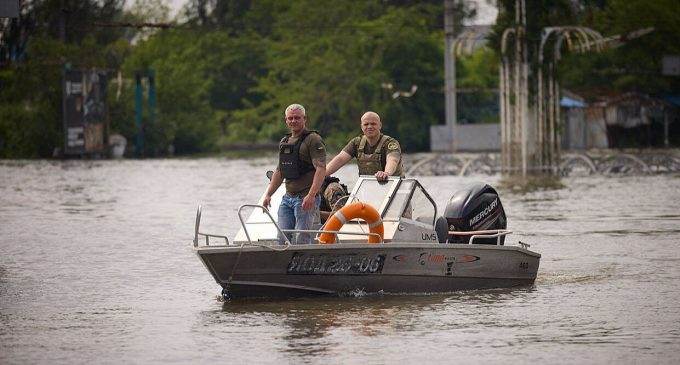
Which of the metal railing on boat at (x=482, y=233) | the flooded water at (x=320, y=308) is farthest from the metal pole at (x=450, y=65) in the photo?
the metal railing on boat at (x=482, y=233)

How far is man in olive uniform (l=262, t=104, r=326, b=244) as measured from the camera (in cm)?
1675

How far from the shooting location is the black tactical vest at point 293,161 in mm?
16859

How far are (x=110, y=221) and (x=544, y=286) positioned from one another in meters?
14.2

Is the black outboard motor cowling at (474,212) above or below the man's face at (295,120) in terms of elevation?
below

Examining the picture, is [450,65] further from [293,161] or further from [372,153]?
[293,161]

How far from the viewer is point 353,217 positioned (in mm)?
16438

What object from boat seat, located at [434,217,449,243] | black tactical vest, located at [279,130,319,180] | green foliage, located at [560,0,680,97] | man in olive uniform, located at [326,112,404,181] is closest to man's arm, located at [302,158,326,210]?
black tactical vest, located at [279,130,319,180]

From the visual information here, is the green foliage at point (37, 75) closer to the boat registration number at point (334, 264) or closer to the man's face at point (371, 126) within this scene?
the man's face at point (371, 126)

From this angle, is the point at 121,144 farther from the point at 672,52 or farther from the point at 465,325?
the point at 465,325

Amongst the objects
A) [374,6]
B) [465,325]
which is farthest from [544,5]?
[374,6]

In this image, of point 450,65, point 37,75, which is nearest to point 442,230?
point 450,65

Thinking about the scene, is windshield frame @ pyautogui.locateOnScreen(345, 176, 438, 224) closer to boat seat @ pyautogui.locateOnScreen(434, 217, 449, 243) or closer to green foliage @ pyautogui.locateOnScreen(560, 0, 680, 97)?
boat seat @ pyautogui.locateOnScreen(434, 217, 449, 243)

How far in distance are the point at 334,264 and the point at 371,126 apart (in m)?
1.62

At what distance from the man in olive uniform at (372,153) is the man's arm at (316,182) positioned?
525 millimetres
